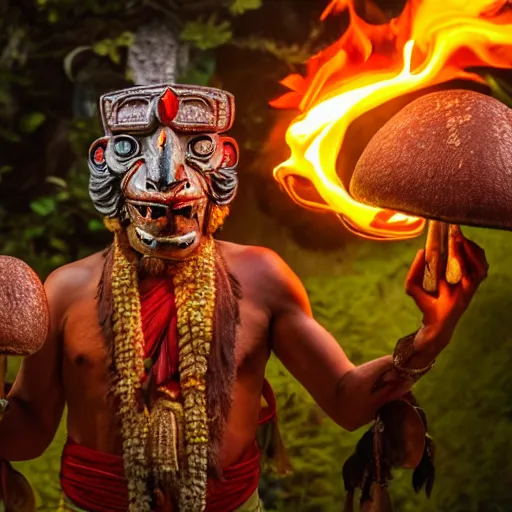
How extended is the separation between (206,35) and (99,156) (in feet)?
3.02

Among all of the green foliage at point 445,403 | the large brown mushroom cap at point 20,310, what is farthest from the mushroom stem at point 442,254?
the green foliage at point 445,403

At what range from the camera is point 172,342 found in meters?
2.17

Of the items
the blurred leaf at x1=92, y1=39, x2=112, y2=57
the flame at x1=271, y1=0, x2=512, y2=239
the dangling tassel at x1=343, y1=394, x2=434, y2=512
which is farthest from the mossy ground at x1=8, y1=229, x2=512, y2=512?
the blurred leaf at x1=92, y1=39, x2=112, y2=57

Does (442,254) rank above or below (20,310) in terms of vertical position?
above

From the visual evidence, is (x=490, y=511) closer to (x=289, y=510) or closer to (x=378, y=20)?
(x=289, y=510)

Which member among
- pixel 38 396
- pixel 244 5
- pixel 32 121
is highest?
pixel 244 5

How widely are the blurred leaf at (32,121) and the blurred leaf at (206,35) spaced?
51 cm

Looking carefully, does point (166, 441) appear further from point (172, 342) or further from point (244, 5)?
point (244, 5)

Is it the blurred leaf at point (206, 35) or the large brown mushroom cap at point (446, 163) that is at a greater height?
the blurred leaf at point (206, 35)

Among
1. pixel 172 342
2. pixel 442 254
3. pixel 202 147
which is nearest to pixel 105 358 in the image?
pixel 172 342

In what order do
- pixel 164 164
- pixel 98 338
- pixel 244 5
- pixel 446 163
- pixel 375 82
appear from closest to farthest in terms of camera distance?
pixel 446 163 → pixel 164 164 → pixel 98 338 → pixel 375 82 → pixel 244 5

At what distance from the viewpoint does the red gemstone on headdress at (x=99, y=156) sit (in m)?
2.19

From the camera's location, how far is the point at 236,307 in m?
2.23

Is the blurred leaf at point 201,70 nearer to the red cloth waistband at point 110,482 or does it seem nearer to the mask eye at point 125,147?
the mask eye at point 125,147
